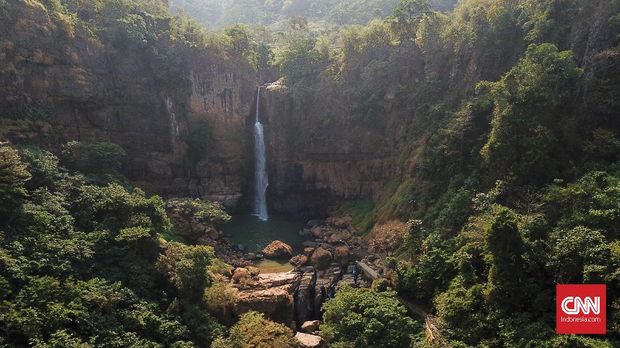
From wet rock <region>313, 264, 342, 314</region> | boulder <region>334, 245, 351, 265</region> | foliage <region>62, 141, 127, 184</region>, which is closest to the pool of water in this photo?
wet rock <region>313, 264, 342, 314</region>

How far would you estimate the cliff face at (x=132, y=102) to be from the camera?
28125 millimetres

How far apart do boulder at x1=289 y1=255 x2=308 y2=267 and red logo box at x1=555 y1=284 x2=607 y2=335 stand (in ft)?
53.3

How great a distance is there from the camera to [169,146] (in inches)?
1543

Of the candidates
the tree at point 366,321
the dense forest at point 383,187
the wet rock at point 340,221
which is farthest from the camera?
the wet rock at point 340,221

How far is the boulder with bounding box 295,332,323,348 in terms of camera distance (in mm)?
19597

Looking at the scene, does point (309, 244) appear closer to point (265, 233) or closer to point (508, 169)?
point (265, 233)

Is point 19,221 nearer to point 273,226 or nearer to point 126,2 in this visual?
point 273,226

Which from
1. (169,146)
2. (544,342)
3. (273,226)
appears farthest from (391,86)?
(544,342)

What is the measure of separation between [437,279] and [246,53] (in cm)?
3344

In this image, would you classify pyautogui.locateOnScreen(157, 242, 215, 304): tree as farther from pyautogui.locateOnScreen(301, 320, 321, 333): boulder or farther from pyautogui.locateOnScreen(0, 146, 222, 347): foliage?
pyautogui.locateOnScreen(301, 320, 321, 333): boulder

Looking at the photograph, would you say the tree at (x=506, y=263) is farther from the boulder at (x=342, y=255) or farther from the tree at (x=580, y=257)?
the boulder at (x=342, y=255)

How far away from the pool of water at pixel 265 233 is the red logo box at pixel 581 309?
A: 16.9 metres

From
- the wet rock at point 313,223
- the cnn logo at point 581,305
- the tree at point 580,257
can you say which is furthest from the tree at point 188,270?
the wet rock at point 313,223

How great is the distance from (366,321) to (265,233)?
772 inches
